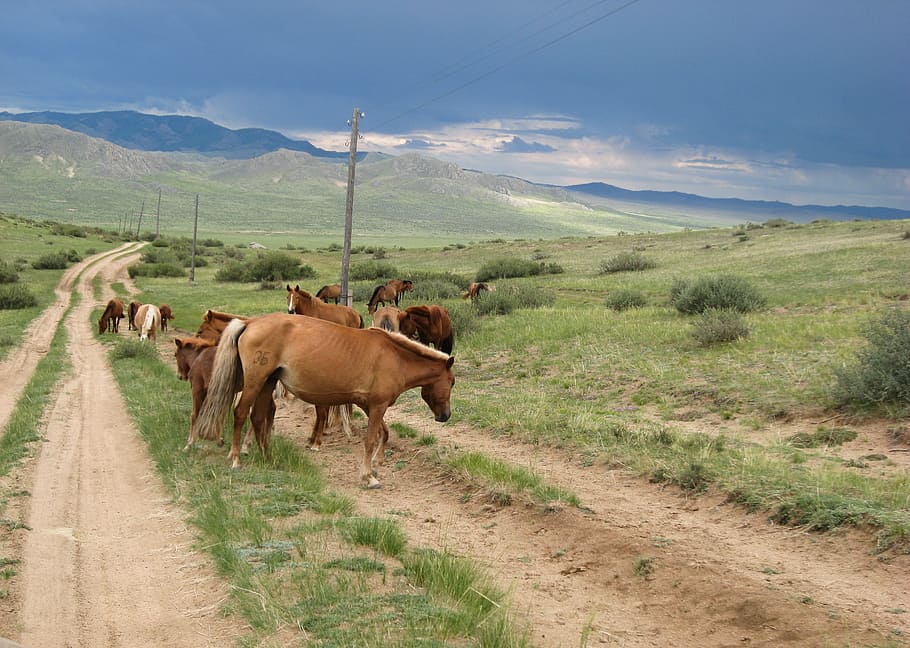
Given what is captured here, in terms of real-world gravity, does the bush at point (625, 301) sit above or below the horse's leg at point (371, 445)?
above

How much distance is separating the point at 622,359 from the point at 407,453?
230 inches

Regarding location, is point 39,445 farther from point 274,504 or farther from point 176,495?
point 274,504

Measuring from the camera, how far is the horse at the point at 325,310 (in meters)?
15.0

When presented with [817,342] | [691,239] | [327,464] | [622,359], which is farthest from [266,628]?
[691,239]

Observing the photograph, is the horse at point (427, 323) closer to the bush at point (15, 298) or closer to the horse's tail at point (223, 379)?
the horse's tail at point (223, 379)

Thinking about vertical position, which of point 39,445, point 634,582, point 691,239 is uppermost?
point 691,239

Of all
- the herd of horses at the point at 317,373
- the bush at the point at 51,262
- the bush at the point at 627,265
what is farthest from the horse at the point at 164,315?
the bush at the point at 51,262

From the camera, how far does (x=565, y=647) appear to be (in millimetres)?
4922

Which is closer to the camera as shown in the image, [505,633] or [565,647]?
[505,633]

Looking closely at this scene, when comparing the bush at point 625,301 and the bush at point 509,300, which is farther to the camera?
the bush at point 509,300

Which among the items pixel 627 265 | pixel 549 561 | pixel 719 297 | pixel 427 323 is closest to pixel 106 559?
pixel 549 561

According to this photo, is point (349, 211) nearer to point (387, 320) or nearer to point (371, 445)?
point (387, 320)

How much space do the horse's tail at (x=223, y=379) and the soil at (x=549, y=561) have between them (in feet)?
3.22

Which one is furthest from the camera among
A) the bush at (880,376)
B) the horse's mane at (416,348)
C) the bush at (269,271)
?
the bush at (269,271)
